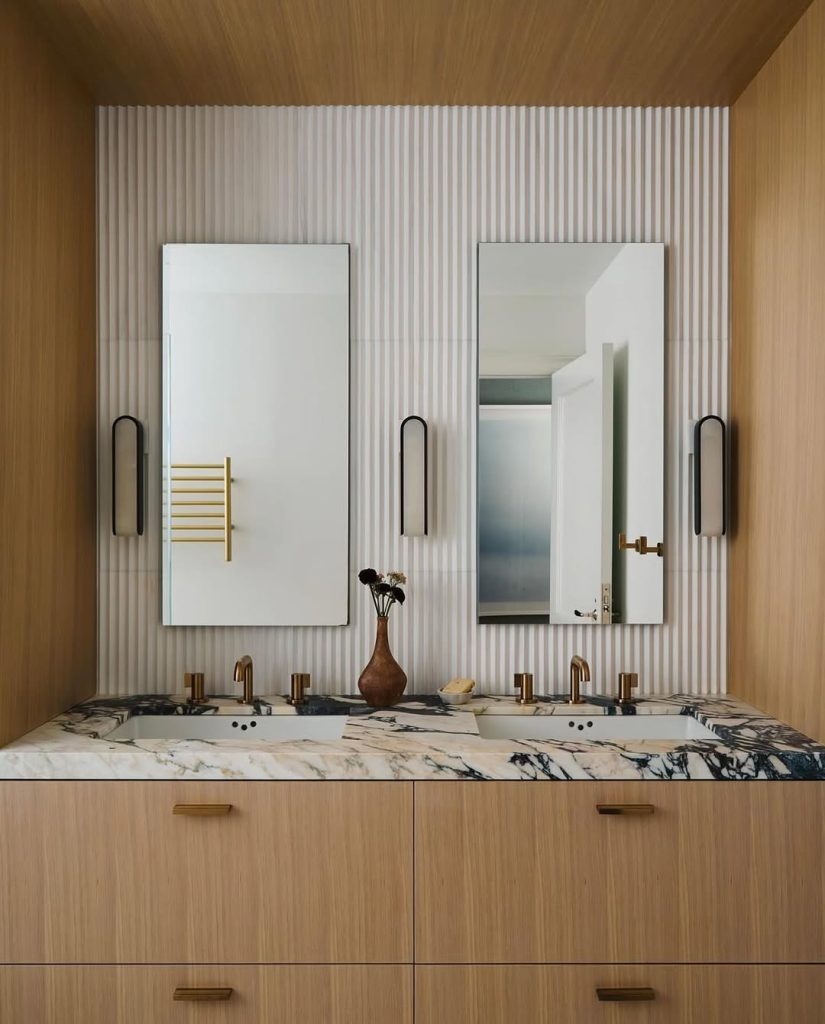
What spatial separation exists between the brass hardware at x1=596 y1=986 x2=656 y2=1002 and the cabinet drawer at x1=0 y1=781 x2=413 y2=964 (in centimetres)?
40

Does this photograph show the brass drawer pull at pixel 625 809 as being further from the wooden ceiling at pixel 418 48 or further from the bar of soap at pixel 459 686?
the wooden ceiling at pixel 418 48

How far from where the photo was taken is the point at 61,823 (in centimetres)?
175

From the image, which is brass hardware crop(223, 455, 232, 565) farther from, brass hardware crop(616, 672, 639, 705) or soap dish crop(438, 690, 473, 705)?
brass hardware crop(616, 672, 639, 705)

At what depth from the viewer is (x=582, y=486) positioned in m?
2.31

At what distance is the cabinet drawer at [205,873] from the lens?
1747 millimetres

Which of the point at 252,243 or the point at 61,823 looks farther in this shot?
the point at 252,243

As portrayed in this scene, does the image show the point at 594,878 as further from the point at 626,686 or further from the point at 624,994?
the point at 626,686

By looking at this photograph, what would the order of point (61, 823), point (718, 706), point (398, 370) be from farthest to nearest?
point (398, 370) → point (718, 706) → point (61, 823)

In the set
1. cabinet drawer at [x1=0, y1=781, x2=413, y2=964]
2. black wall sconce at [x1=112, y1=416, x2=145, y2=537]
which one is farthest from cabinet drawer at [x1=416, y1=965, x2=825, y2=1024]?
black wall sconce at [x1=112, y1=416, x2=145, y2=537]

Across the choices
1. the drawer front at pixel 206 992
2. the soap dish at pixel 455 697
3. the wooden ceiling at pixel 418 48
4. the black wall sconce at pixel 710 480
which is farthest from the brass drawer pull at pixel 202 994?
the wooden ceiling at pixel 418 48

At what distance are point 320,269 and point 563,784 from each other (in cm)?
140

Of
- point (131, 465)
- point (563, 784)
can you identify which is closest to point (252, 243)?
point (131, 465)

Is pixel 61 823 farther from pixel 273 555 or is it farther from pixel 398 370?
pixel 398 370

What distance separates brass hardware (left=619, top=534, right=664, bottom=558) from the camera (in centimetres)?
230
